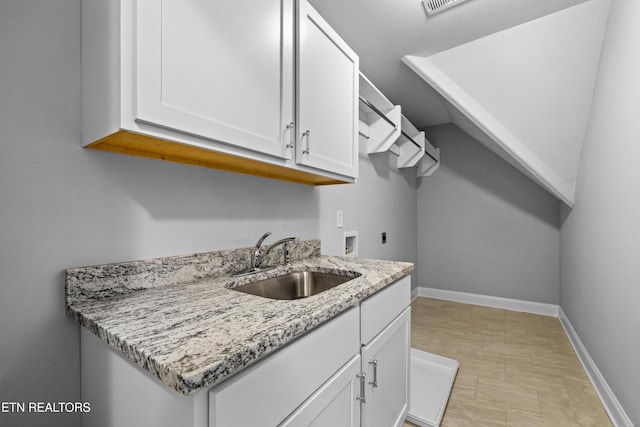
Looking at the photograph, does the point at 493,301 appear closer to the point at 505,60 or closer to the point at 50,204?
the point at 505,60

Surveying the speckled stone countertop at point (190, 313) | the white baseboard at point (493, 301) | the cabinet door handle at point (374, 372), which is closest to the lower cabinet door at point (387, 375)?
the cabinet door handle at point (374, 372)

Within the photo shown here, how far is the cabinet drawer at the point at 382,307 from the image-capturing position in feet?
3.48

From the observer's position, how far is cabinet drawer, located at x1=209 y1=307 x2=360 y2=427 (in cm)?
53

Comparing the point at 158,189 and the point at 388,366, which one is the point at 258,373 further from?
the point at 388,366

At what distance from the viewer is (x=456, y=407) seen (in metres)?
1.68

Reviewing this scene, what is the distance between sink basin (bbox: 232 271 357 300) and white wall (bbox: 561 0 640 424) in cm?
143

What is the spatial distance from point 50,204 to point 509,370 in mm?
2766

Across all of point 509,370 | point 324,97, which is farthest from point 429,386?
point 324,97

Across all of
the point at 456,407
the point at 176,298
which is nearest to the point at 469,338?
the point at 456,407

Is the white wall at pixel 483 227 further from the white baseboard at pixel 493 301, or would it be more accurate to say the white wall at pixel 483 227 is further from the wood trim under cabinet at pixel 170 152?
the wood trim under cabinet at pixel 170 152

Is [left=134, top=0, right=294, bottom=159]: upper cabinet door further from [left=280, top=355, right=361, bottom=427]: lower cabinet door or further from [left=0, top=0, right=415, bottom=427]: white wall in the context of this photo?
[left=280, top=355, right=361, bottom=427]: lower cabinet door

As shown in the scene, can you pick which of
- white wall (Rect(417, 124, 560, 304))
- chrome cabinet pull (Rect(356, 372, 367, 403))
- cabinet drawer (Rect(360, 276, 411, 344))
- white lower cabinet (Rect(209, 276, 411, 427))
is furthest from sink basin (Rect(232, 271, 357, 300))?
white wall (Rect(417, 124, 560, 304))

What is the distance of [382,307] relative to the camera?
1.20 metres

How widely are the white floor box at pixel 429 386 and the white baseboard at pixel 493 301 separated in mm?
1711
